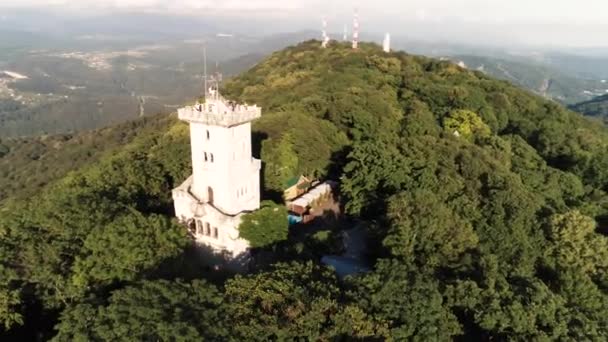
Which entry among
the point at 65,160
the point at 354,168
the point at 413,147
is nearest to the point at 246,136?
the point at 354,168

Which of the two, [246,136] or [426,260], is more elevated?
[246,136]

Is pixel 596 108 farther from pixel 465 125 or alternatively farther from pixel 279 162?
pixel 279 162

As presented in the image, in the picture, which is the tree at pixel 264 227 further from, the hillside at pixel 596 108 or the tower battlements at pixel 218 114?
the hillside at pixel 596 108

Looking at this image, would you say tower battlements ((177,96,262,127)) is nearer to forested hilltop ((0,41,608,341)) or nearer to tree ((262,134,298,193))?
forested hilltop ((0,41,608,341))

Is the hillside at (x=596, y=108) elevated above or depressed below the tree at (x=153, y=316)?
below

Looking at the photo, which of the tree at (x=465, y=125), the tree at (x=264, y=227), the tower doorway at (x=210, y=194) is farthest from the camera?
the tree at (x=465, y=125)

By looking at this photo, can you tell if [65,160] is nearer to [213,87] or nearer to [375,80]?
[375,80]

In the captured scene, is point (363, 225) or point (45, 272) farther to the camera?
point (363, 225)

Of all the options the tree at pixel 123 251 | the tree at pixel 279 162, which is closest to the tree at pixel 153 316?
the tree at pixel 123 251

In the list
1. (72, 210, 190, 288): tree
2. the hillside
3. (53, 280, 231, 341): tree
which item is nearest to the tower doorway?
(72, 210, 190, 288): tree
